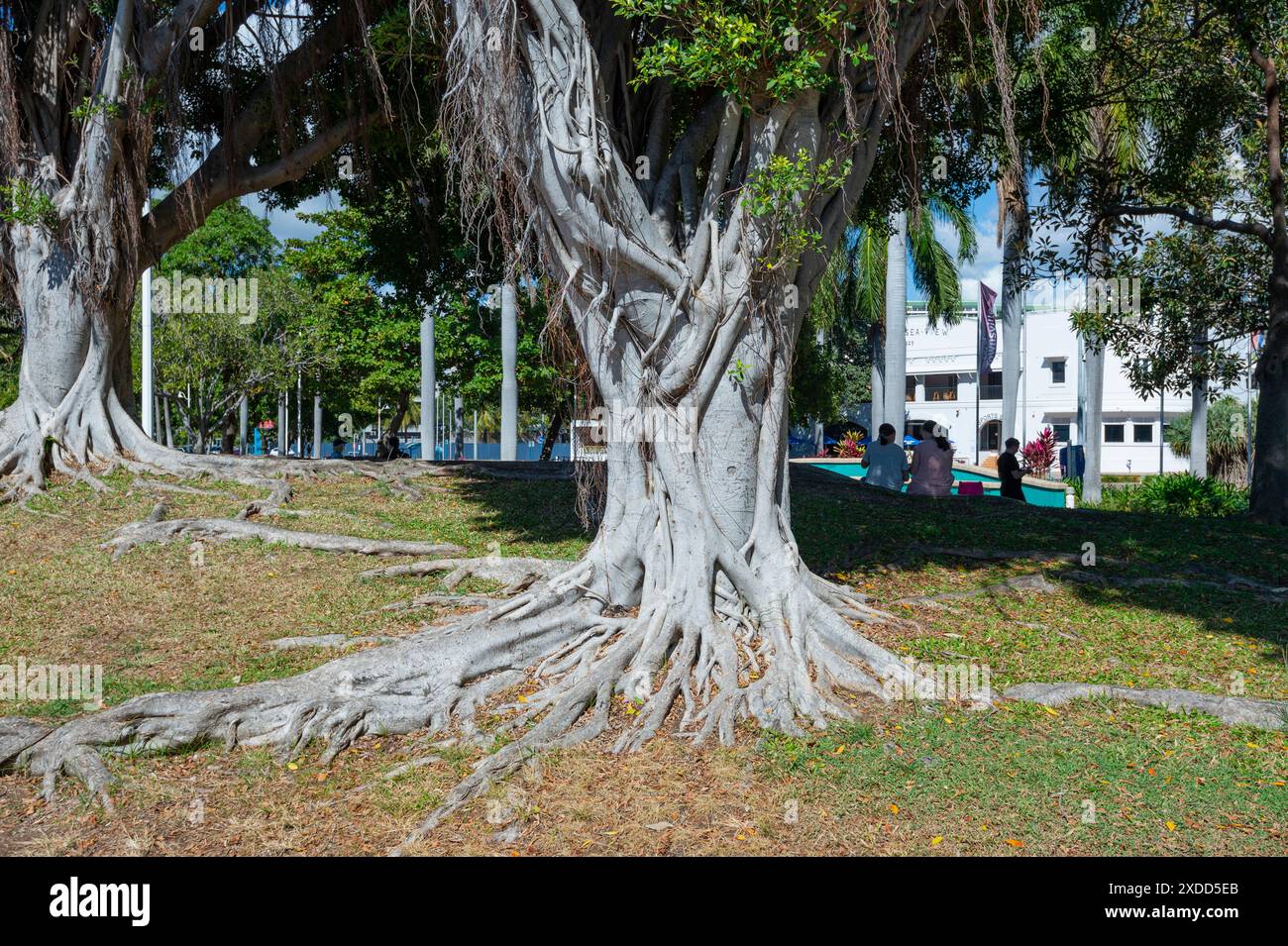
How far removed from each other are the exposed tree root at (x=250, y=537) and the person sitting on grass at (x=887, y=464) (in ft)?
20.2

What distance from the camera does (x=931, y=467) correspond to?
1270 centimetres

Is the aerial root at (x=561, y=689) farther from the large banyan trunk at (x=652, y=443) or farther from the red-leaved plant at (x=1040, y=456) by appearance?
the red-leaved plant at (x=1040, y=456)

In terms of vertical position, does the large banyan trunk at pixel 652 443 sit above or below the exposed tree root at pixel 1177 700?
above

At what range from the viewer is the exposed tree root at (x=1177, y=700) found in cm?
576

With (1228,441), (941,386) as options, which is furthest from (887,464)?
(941,386)

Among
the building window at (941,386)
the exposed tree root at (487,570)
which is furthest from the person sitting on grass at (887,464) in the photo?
the building window at (941,386)

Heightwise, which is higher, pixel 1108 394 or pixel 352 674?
pixel 1108 394

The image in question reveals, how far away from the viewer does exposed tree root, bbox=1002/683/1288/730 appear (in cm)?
576

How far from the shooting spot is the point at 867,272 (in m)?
28.9

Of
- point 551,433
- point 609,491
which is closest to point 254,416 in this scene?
point 551,433

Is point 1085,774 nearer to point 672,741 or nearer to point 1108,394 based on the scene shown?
point 672,741

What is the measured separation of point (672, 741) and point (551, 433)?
931 inches

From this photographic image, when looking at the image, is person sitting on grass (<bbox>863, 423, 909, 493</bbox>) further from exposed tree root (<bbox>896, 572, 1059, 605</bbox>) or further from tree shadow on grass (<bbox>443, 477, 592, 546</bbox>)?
exposed tree root (<bbox>896, 572, 1059, 605</bbox>)

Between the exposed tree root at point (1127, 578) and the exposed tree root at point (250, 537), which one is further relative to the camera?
the exposed tree root at point (250, 537)
